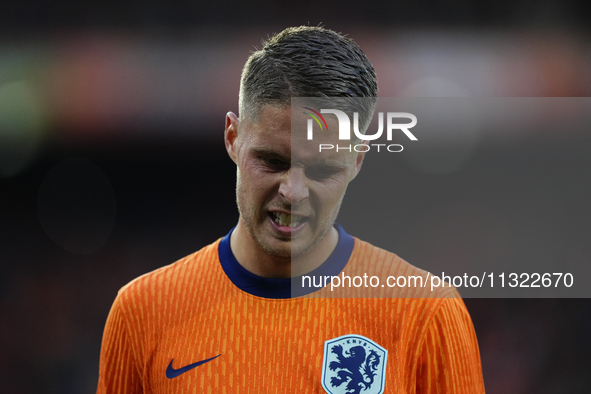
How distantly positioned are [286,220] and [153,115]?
4092 millimetres

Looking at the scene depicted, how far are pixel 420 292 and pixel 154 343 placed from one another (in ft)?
3.28

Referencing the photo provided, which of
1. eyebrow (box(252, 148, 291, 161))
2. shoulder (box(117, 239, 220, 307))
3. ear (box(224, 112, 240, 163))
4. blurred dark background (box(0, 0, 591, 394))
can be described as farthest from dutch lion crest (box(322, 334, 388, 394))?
blurred dark background (box(0, 0, 591, 394))

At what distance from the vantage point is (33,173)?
575 centimetres

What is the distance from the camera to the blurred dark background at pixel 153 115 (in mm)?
5160

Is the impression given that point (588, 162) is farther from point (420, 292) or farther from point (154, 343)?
point (154, 343)

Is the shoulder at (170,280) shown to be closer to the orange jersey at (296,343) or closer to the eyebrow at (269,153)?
the orange jersey at (296,343)

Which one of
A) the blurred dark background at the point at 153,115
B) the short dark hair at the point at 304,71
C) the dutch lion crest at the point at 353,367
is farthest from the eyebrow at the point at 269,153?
the blurred dark background at the point at 153,115

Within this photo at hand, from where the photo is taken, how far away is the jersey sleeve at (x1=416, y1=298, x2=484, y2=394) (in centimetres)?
169

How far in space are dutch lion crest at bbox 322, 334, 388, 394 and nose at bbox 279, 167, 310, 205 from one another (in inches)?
20.7

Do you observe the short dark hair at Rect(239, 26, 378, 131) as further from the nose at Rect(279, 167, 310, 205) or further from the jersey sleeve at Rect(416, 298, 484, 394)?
the jersey sleeve at Rect(416, 298, 484, 394)

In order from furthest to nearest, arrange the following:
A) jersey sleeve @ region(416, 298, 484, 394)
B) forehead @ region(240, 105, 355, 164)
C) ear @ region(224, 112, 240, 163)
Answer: ear @ region(224, 112, 240, 163) → jersey sleeve @ region(416, 298, 484, 394) → forehead @ region(240, 105, 355, 164)

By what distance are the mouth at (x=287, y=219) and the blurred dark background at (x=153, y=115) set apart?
3.31 meters

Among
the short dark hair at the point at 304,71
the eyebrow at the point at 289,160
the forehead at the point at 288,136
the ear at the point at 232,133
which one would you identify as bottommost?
the eyebrow at the point at 289,160

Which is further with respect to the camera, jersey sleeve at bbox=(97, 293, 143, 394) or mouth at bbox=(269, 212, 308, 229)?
jersey sleeve at bbox=(97, 293, 143, 394)
